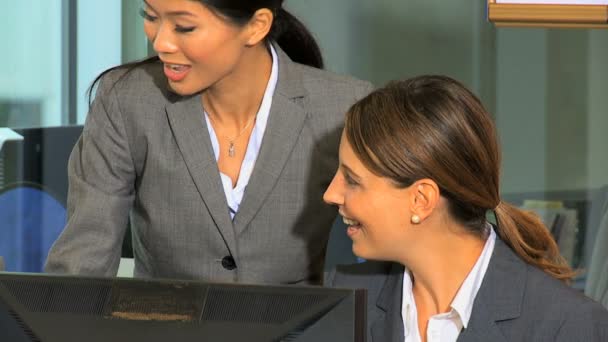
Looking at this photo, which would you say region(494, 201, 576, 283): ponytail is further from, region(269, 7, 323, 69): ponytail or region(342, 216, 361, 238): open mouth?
region(269, 7, 323, 69): ponytail

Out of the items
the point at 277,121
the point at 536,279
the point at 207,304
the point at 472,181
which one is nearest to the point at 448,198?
the point at 472,181

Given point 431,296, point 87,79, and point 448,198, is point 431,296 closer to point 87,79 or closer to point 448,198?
point 448,198

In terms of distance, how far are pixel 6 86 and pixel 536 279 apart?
2637 millimetres

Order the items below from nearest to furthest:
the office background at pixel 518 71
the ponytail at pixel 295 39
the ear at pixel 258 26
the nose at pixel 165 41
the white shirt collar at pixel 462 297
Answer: the white shirt collar at pixel 462 297
the nose at pixel 165 41
the ear at pixel 258 26
the ponytail at pixel 295 39
the office background at pixel 518 71

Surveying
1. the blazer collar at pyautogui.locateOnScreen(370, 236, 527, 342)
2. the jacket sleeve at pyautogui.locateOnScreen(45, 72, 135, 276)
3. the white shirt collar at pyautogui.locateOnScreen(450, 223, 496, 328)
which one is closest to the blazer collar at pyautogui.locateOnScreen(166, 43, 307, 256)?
the jacket sleeve at pyautogui.locateOnScreen(45, 72, 135, 276)

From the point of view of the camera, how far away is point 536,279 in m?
1.74

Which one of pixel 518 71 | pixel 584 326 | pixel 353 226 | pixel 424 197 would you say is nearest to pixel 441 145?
pixel 424 197

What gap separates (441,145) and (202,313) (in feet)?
1.77

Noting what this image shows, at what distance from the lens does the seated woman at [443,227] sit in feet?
5.65

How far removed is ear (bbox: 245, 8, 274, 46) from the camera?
1.99 meters

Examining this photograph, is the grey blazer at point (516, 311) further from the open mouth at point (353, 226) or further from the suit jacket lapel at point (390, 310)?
the open mouth at point (353, 226)

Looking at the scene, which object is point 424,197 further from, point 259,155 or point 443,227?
point 259,155

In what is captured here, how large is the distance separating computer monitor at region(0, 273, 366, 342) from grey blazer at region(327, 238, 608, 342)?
1.39ft

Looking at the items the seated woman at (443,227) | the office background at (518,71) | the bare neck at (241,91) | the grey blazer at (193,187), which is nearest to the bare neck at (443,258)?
the seated woman at (443,227)
